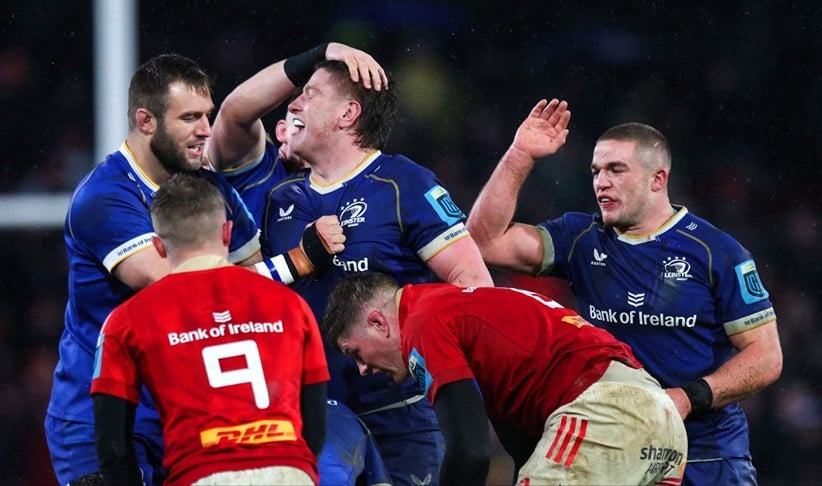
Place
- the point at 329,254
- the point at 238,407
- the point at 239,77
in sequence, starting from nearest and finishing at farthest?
1. the point at 238,407
2. the point at 329,254
3. the point at 239,77

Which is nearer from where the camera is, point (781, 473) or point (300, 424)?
point (300, 424)

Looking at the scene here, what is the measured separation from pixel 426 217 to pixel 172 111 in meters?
1.03

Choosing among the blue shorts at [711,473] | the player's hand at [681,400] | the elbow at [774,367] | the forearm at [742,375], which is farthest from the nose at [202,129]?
the elbow at [774,367]

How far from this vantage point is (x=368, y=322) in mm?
4160

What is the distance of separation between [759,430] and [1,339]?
5.32 meters

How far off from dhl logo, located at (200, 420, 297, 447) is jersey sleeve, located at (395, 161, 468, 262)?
1302 mm

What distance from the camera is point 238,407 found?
351cm

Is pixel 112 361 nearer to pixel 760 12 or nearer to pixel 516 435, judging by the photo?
pixel 516 435

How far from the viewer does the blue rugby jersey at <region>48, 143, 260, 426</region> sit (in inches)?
171

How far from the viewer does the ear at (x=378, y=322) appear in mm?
4152

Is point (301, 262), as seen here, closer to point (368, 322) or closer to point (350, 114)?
point (368, 322)

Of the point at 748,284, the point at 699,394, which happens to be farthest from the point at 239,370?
the point at 748,284

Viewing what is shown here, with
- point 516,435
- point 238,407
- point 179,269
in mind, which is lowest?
point 516,435

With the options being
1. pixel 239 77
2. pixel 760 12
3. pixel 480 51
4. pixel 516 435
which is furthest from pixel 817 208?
pixel 516 435
